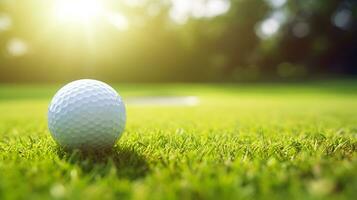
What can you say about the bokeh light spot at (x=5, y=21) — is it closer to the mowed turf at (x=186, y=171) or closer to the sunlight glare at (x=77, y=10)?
the sunlight glare at (x=77, y=10)

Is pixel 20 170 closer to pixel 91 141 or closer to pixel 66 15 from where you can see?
pixel 91 141

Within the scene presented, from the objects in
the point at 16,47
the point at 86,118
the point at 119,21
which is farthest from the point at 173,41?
the point at 86,118

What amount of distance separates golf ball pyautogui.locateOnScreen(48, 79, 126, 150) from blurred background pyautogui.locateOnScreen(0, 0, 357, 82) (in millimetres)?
22183

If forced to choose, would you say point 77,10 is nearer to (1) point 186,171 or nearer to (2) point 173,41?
(2) point 173,41

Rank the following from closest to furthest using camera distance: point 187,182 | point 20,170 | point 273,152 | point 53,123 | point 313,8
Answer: point 187,182, point 20,170, point 273,152, point 53,123, point 313,8

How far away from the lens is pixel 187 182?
59.5 inches

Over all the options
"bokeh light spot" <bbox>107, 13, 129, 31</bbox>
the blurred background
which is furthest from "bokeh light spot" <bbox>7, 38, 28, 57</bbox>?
"bokeh light spot" <bbox>107, 13, 129, 31</bbox>

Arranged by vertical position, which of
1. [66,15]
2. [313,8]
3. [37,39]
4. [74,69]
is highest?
[313,8]

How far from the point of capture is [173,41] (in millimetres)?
28016

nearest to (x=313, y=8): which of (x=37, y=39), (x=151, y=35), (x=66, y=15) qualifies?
(x=151, y=35)

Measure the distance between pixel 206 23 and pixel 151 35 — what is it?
5.31 m

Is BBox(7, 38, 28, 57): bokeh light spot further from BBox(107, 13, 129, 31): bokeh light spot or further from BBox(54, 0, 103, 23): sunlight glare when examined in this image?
BBox(107, 13, 129, 31): bokeh light spot

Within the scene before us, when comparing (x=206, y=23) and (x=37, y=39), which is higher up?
(x=206, y=23)

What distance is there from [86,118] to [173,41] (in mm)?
26050
